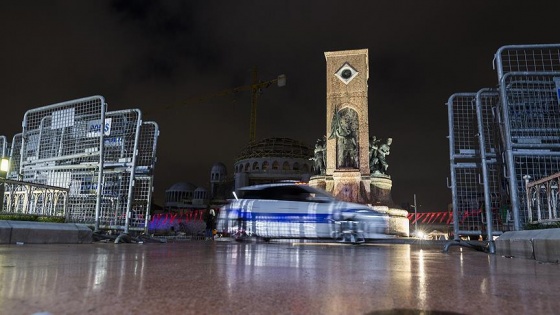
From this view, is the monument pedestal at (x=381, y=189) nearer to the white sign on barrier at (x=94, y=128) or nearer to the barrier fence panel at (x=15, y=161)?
the barrier fence panel at (x=15, y=161)

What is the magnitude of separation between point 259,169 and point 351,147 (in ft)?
209

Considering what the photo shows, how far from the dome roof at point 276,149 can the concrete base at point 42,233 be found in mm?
82993

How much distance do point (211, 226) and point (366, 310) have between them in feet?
97.9

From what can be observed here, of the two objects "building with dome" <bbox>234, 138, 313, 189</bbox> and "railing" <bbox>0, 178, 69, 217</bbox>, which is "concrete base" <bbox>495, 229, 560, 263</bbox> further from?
"building with dome" <bbox>234, 138, 313, 189</bbox>

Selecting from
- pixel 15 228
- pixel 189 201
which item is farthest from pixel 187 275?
pixel 189 201

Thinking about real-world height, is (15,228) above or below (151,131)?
below

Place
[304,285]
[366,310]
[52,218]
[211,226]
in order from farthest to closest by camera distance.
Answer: [211,226] < [52,218] < [304,285] < [366,310]

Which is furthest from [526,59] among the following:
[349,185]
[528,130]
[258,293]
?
[349,185]

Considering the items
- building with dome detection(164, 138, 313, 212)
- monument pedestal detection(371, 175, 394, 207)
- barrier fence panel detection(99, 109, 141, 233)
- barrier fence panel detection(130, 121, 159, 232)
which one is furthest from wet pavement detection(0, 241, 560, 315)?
building with dome detection(164, 138, 313, 212)

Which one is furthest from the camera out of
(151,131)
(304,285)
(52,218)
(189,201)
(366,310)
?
(189,201)

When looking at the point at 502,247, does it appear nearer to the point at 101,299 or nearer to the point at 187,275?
the point at 187,275

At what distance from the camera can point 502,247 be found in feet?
20.5

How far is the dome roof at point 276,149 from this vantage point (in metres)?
91.2

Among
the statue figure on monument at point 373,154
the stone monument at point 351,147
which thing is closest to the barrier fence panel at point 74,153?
the stone monument at point 351,147
